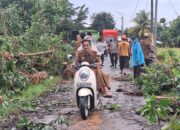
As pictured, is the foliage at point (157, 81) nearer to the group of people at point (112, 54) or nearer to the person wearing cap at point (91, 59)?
the group of people at point (112, 54)

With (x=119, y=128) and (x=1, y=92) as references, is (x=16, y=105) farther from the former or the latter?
(x=119, y=128)

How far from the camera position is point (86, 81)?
923cm

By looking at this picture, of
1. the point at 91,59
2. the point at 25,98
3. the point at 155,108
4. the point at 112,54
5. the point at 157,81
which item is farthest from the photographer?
the point at 112,54

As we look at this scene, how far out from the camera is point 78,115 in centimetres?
953

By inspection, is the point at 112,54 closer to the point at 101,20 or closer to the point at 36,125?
the point at 36,125

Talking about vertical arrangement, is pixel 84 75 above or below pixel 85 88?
above

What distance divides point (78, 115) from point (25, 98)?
250cm

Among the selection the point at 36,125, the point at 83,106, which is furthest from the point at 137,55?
the point at 36,125

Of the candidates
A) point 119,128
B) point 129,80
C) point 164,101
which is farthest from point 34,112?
point 129,80

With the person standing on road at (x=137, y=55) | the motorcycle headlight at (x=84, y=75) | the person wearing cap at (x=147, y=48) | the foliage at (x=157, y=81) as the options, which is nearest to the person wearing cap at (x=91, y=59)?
the motorcycle headlight at (x=84, y=75)

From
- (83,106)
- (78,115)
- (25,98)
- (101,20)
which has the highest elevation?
(101,20)

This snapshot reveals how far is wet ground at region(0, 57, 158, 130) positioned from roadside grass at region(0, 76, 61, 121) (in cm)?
17

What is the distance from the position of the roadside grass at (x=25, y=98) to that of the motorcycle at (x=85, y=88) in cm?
152

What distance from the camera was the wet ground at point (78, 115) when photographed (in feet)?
27.3
